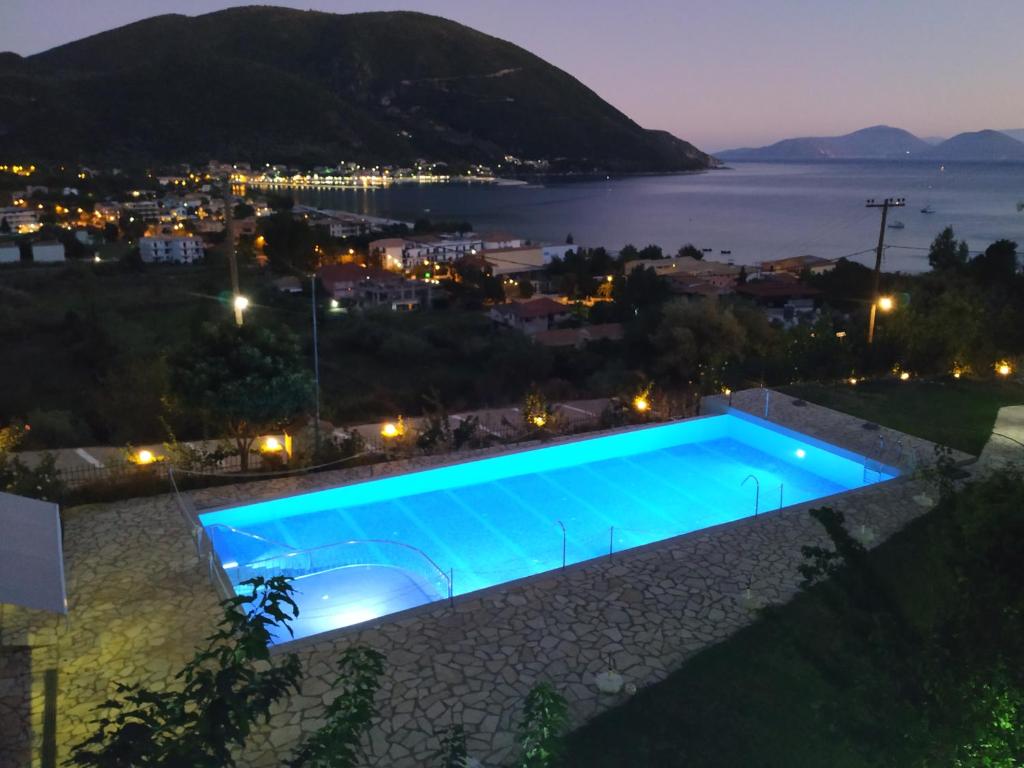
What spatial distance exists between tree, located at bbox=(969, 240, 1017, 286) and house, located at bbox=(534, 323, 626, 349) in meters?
12.2

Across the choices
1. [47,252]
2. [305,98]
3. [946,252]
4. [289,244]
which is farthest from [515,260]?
[305,98]

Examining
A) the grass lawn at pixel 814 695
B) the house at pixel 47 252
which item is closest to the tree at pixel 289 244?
the house at pixel 47 252

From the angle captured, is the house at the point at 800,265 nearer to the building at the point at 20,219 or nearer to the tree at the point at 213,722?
the building at the point at 20,219

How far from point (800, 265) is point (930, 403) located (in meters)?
43.4

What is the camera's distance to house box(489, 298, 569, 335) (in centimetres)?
3772

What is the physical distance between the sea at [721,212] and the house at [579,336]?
22295 mm

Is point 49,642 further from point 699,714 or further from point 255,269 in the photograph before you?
point 255,269

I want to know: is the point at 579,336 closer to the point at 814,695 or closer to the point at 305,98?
the point at 814,695

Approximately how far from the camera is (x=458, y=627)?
5832 mm

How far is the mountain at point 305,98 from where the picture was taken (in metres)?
64.2

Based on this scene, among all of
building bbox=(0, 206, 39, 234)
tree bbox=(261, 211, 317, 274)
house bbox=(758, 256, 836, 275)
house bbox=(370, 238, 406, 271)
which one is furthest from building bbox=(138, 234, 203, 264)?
house bbox=(758, 256, 836, 275)

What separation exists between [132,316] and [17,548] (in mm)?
30415

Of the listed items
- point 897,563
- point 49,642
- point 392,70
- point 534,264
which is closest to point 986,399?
point 897,563

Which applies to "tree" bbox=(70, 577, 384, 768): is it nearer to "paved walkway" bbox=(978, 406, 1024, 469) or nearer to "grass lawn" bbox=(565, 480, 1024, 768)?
"grass lawn" bbox=(565, 480, 1024, 768)
